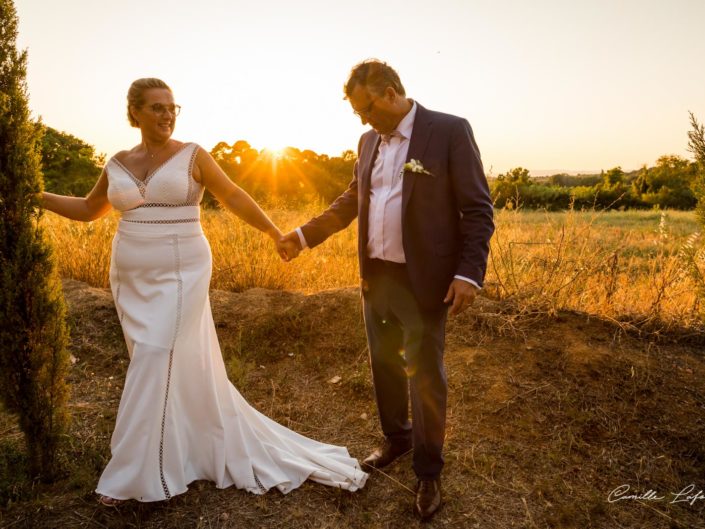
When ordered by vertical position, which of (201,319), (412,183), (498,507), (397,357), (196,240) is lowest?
(498,507)

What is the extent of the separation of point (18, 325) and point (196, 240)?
3.52 feet

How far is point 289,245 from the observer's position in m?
3.46

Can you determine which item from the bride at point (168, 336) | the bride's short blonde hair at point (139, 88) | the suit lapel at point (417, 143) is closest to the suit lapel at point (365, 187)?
the suit lapel at point (417, 143)

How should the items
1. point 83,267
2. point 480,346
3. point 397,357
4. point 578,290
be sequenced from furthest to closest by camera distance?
point 83,267 < point 578,290 < point 480,346 < point 397,357

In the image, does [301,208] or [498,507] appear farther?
[301,208]

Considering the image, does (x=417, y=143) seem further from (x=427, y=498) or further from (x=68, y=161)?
(x=68, y=161)

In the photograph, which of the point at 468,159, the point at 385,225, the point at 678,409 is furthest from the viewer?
the point at 678,409

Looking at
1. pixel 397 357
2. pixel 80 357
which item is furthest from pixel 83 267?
pixel 397 357

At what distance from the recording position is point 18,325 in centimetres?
272

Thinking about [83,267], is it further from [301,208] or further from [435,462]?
[435,462]

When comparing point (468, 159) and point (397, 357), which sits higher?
point (468, 159)

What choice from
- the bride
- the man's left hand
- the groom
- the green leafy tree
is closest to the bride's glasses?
the bride

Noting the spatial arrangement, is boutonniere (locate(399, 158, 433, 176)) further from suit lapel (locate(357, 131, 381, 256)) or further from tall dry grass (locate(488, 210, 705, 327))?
tall dry grass (locate(488, 210, 705, 327))

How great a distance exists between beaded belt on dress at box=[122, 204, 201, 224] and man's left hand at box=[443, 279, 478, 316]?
1.53m
